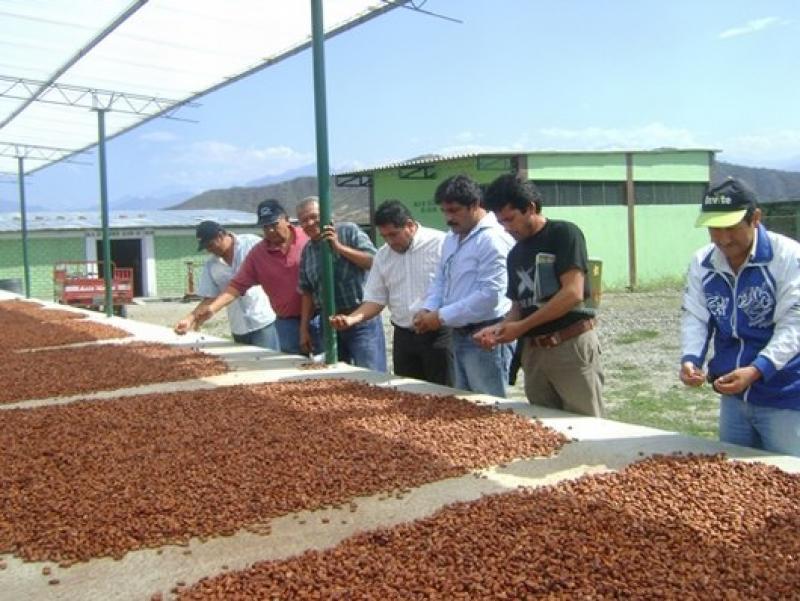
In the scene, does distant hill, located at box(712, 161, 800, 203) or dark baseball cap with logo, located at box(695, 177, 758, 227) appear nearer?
dark baseball cap with logo, located at box(695, 177, 758, 227)

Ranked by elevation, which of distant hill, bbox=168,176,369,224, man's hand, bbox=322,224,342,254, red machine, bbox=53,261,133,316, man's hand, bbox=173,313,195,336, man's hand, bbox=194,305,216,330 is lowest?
red machine, bbox=53,261,133,316

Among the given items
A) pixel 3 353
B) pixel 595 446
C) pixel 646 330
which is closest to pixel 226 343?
pixel 3 353

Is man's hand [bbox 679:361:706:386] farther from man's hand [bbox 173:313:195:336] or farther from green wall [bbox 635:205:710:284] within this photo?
green wall [bbox 635:205:710:284]

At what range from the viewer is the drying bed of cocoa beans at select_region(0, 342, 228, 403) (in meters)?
4.46

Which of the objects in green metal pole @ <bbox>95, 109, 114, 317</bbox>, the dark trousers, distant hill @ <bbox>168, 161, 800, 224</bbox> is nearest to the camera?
the dark trousers

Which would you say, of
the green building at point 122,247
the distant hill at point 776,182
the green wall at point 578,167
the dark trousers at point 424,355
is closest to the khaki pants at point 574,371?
the dark trousers at point 424,355

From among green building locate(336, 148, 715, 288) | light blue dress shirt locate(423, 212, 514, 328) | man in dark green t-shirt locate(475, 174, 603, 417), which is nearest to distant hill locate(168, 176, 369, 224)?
green building locate(336, 148, 715, 288)

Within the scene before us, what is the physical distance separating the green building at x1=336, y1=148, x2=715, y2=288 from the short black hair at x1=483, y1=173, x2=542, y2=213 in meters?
16.7

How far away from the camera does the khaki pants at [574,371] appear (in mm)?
3297

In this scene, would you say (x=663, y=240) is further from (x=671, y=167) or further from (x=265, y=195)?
(x=265, y=195)

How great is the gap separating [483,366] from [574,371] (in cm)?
64

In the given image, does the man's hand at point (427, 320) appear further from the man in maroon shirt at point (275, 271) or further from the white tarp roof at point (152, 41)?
the white tarp roof at point (152, 41)

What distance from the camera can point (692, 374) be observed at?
2.67 metres

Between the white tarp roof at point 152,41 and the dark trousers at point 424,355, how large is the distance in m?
3.13
